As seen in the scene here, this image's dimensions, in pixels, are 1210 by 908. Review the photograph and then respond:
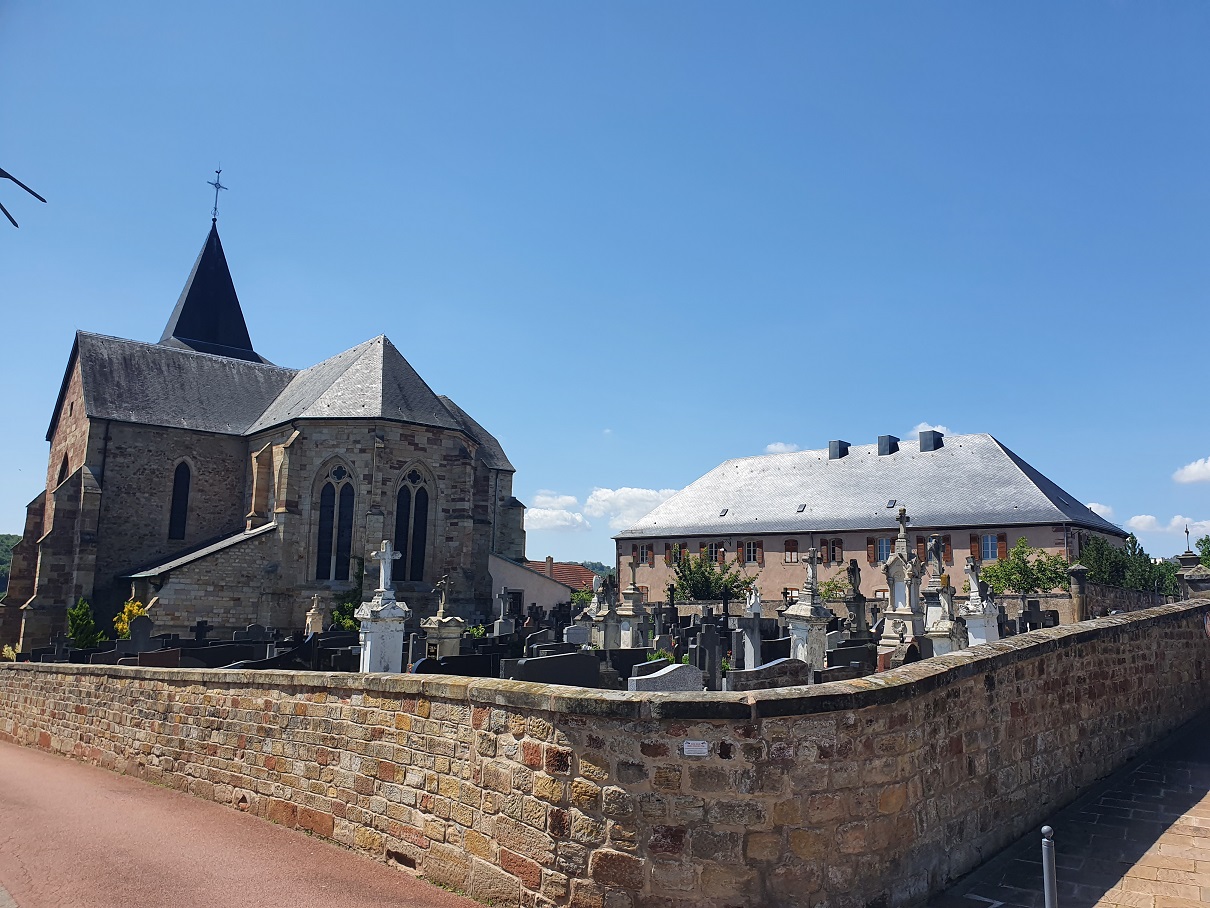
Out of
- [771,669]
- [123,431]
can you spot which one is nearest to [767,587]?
[123,431]

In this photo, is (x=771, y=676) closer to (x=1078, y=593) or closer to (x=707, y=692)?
(x=707, y=692)

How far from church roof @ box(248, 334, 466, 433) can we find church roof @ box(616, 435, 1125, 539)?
20.8 meters

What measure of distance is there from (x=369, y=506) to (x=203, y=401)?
10.4 meters

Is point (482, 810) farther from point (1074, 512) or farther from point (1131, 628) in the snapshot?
point (1074, 512)

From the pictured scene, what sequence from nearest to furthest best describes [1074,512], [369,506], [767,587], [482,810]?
1. [482,810]
2. [369,506]
3. [1074,512]
4. [767,587]

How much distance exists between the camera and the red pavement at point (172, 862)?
5480mm

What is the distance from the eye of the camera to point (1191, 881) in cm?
558

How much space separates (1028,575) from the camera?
3288 centimetres

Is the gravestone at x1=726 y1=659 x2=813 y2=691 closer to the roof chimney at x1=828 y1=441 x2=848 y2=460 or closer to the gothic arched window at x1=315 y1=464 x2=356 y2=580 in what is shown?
the gothic arched window at x1=315 y1=464 x2=356 y2=580

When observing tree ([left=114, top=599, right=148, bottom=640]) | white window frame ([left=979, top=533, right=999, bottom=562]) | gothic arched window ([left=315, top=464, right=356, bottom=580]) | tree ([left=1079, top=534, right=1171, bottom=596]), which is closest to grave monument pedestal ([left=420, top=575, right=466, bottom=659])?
gothic arched window ([left=315, top=464, right=356, bottom=580])

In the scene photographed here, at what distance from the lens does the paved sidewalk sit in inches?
211

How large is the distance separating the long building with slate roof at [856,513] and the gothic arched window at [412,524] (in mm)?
16489

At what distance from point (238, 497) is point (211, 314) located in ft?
45.4

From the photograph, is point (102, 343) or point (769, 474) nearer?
point (102, 343)
